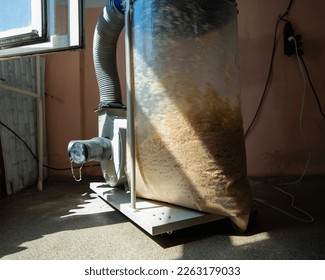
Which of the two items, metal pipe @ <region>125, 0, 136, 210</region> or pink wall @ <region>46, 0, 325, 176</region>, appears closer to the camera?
metal pipe @ <region>125, 0, 136, 210</region>

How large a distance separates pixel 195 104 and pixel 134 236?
0.53 m

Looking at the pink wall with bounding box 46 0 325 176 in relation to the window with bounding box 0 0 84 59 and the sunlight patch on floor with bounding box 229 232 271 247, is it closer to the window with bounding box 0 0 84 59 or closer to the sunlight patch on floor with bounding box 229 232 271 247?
the window with bounding box 0 0 84 59

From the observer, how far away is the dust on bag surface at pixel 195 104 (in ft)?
2.93

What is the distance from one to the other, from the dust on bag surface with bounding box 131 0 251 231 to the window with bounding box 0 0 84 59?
0.35 meters

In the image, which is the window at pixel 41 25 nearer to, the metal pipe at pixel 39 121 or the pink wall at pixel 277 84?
the metal pipe at pixel 39 121

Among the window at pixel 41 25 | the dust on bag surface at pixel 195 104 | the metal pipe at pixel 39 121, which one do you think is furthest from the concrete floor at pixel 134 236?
the window at pixel 41 25

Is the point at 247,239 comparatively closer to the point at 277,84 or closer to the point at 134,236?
the point at 134,236

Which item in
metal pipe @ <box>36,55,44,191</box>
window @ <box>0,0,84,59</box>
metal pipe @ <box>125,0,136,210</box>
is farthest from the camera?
metal pipe @ <box>36,55,44,191</box>

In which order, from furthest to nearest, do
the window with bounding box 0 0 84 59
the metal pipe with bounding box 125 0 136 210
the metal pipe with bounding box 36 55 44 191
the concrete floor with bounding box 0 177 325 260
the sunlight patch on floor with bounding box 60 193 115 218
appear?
the metal pipe with bounding box 36 55 44 191
the sunlight patch on floor with bounding box 60 193 115 218
the window with bounding box 0 0 84 59
the metal pipe with bounding box 125 0 136 210
the concrete floor with bounding box 0 177 325 260

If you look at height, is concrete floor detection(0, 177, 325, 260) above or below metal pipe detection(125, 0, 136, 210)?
Result: below

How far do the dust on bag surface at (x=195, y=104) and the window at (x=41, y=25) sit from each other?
351mm

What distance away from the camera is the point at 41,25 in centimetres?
106

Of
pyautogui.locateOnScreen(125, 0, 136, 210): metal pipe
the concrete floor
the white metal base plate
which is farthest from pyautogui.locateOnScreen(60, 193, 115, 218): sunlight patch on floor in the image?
pyautogui.locateOnScreen(125, 0, 136, 210): metal pipe

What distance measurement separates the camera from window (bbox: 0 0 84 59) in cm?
107
